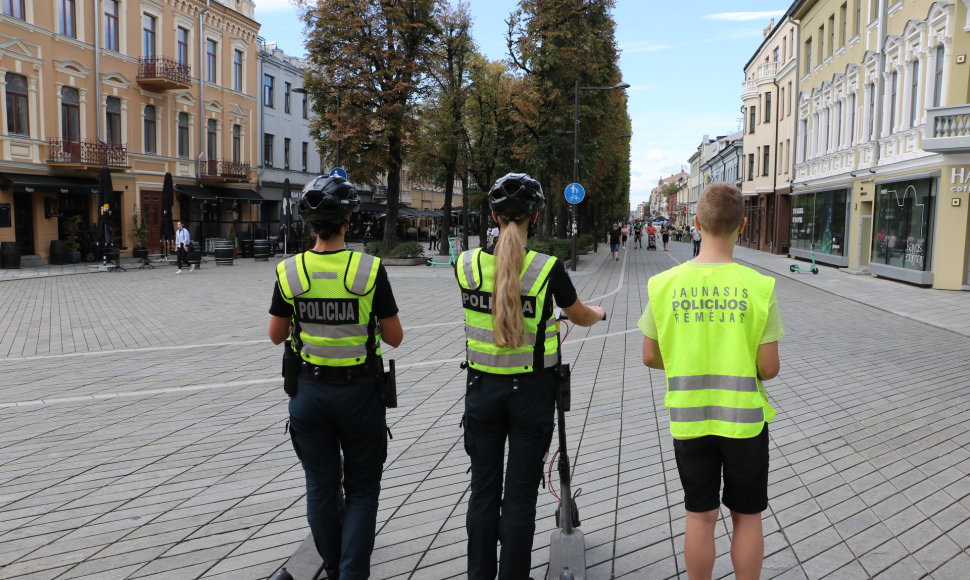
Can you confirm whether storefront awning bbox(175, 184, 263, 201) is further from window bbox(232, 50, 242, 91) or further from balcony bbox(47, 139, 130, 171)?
window bbox(232, 50, 242, 91)

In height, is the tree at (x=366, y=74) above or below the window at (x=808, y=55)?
below

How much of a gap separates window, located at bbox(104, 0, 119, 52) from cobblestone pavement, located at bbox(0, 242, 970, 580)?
69.6 feet

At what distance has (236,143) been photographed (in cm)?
3772

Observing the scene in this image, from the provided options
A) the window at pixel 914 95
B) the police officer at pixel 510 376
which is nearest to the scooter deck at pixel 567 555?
the police officer at pixel 510 376

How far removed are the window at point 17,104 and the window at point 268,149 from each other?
16691mm

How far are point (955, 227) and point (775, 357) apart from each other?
1941cm

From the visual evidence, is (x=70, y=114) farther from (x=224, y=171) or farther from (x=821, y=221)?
(x=821, y=221)

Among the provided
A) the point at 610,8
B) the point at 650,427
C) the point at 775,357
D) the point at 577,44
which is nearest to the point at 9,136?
the point at 577,44

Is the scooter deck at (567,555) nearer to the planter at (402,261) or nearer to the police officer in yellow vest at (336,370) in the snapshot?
the police officer in yellow vest at (336,370)

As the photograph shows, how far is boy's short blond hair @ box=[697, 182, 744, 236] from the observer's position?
2.93 m

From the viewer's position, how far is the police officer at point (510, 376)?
308 centimetres

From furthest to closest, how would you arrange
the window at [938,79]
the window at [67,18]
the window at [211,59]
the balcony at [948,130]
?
the window at [211,59]
the window at [67,18]
the window at [938,79]
the balcony at [948,130]

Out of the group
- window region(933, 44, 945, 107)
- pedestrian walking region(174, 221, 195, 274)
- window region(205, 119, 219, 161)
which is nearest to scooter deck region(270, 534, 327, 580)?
window region(933, 44, 945, 107)

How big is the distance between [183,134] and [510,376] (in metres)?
33.9
